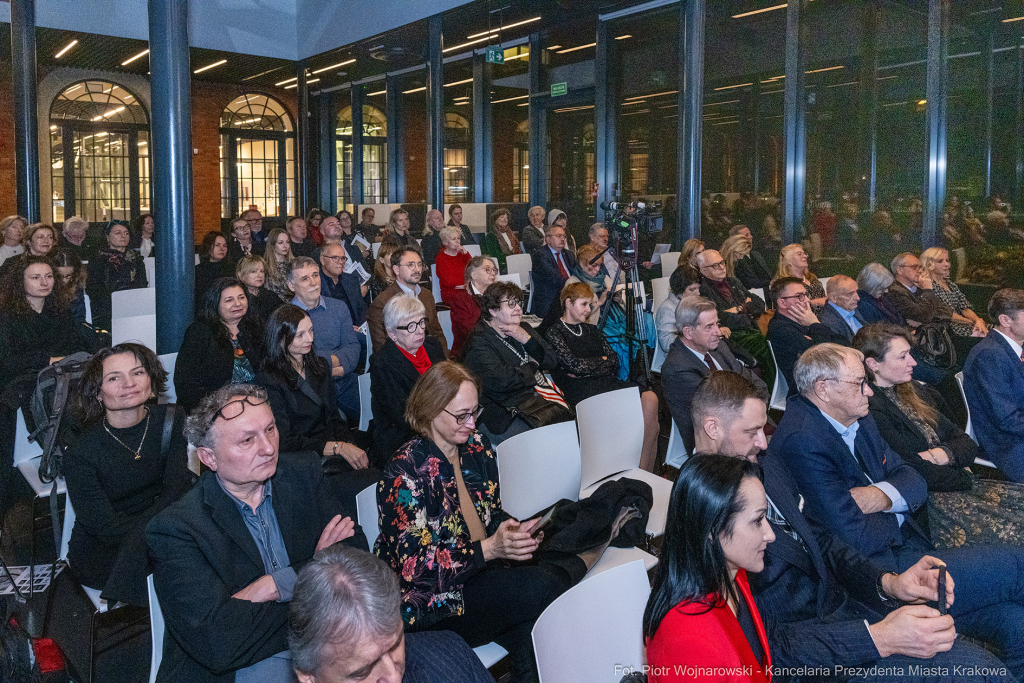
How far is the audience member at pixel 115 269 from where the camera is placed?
7.04 meters

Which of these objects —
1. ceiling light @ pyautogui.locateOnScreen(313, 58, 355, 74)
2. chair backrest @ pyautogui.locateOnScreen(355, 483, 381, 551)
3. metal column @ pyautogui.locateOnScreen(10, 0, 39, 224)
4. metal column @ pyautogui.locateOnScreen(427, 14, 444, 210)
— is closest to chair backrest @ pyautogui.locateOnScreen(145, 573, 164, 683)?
chair backrest @ pyautogui.locateOnScreen(355, 483, 381, 551)

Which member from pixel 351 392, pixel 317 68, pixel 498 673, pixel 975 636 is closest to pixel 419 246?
pixel 351 392

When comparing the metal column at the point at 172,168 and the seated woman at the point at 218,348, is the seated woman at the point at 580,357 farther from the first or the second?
the metal column at the point at 172,168

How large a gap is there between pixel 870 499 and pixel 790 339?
7.29 feet

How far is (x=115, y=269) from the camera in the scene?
7.11m

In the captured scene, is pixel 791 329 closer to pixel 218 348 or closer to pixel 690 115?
pixel 218 348

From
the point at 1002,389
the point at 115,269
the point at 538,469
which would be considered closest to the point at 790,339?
the point at 1002,389

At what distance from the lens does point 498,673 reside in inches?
112

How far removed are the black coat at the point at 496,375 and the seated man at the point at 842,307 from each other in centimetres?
239

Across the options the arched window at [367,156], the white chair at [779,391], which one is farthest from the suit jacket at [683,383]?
the arched window at [367,156]

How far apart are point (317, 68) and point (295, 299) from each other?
8733 mm

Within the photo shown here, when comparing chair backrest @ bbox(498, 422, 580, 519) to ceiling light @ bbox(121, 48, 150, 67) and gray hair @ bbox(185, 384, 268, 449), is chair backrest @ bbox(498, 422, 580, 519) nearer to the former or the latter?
gray hair @ bbox(185, 384, 268, 449)

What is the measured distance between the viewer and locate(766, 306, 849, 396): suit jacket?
192 inches

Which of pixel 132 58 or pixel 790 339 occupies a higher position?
pixel 132 58
